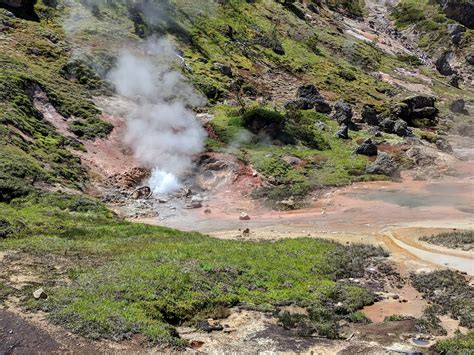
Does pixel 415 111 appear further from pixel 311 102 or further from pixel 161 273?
pixel 161 273

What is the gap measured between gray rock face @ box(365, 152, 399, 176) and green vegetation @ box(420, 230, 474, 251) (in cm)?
1802

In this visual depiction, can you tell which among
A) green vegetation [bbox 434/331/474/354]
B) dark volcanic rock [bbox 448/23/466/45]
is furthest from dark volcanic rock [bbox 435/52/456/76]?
green vegetation [bbox 434/331/474/354]

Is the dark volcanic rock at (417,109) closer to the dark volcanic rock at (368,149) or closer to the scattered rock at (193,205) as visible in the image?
the dark volcanic rock at (368,149)

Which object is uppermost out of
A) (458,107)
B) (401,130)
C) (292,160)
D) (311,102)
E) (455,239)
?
(458,107)

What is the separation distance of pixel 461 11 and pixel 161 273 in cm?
15014

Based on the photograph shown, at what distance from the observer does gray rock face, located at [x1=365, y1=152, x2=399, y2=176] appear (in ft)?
161

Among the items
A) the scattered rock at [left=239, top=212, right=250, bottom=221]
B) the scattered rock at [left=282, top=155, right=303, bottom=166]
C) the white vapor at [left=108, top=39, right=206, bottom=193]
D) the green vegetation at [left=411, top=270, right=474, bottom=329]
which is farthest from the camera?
the scattered rock at [left=282, top=155, right=303, bottom=166]

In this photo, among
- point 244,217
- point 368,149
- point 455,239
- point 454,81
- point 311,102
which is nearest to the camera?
point 455,239

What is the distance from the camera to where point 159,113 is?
5431 cm

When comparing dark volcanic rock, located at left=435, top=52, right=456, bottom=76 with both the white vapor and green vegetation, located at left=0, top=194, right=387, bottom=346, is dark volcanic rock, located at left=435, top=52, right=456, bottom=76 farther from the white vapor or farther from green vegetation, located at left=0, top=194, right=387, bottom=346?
green vegetation, located at left=0, top=194, right=387, bottom=346

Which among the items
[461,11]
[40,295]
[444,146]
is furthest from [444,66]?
[40,295]

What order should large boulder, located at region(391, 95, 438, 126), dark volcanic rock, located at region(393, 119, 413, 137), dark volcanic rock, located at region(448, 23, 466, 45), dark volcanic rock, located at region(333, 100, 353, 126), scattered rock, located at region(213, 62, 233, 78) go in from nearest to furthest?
dark volcanic rock, located at region(393, 119, 413, 137) → dark volcanic rock, located at region(333, 100, 353, 126) → large boulder, located at region(391, 95, 438, 126) → scattered rock, located at region(213, 62, 233, 78) → dark volcanic rock, located at region(448, 23, 466, 45)

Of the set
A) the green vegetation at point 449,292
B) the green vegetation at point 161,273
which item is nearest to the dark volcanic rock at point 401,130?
the green vegetation at point 161,273

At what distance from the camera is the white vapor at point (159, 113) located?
157ft
